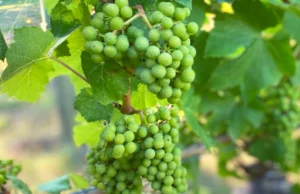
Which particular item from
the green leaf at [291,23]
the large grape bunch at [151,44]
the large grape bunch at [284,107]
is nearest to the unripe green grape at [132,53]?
the large grape bunch at [151,44]

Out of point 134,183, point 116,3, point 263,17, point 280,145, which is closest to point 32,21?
point 116,3

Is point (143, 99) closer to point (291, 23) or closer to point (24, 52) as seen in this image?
point (24, 52)

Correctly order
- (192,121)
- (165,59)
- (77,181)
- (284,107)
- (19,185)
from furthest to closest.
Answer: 1. (284,107)
2. (77,181)
3. (192,121)
4. (19,185)
5. (165,59)

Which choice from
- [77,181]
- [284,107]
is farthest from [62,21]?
[284,107]

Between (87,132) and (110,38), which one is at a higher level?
(110,38)

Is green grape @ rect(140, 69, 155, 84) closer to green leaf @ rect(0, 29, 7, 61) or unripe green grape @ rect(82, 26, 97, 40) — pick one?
unripe green grape @ rect(82, 26, 97, 40)
